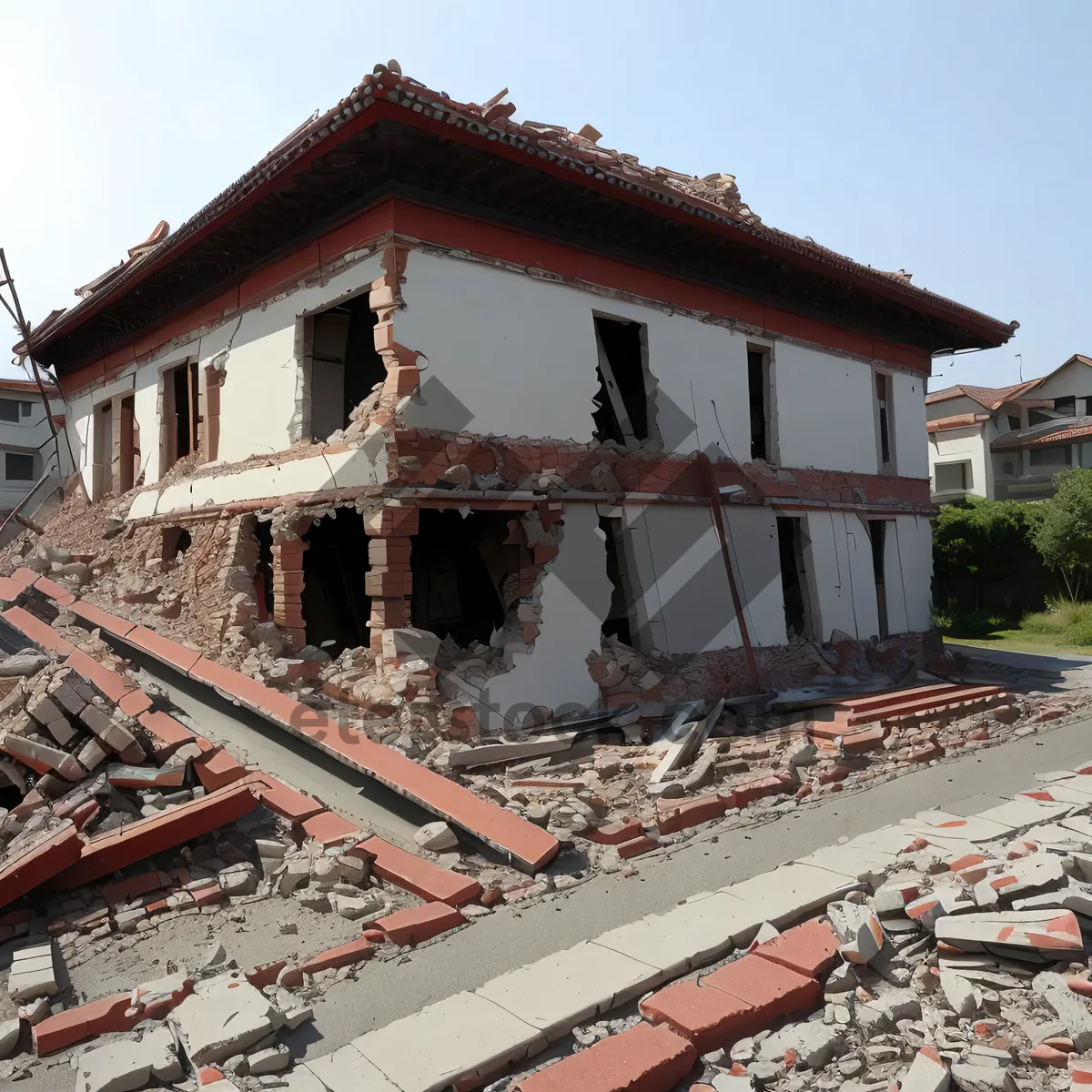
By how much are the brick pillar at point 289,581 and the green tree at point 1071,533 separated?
1951cm

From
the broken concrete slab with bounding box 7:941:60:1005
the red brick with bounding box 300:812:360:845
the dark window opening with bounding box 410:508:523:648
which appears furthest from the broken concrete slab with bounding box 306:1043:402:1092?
the dark window opening with bounding box 410:508:523:648

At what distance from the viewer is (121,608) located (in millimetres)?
10828

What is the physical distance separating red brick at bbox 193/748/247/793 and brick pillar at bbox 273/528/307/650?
2690mm

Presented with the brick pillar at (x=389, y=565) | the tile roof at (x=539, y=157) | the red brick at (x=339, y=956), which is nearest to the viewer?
the red brick at (x=339, y=956)

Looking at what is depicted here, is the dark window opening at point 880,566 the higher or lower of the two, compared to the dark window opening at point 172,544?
lower

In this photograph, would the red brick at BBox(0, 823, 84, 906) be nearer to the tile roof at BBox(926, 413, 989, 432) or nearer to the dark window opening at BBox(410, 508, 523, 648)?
the dark window opening at BBox(410, 508, 523, 648)

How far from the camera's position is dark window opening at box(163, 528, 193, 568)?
11.7m

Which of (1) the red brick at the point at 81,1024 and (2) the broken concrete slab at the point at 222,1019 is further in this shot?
(1) the red brick at the point at 81,1024

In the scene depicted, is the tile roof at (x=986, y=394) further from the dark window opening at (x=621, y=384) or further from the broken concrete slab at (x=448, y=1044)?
the broken concrete slab at (x=448, y=1044)

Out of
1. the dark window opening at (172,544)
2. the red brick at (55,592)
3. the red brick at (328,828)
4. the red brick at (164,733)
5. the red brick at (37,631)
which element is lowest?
the red brick at (328,828)

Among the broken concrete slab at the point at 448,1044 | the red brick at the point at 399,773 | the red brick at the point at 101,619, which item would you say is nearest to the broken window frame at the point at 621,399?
the red brick at the point at 399,773

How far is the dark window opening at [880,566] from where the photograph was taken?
14.4 metres

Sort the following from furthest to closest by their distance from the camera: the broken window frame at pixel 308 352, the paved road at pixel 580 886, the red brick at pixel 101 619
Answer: the red brick at pixel 101 619
the broken window frame at pixel 308 352
the paved road at pixel 580 886

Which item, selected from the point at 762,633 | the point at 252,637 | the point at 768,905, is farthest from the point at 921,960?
the point at 762,633
